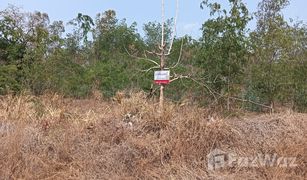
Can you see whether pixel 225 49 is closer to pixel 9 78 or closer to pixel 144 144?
pixel 144 144

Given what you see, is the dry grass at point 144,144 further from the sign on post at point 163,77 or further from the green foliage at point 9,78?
the green foliage at point 9,78

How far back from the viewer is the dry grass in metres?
3.71

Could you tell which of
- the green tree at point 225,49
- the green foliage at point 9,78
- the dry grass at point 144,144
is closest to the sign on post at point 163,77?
the dry grass at point 144,144

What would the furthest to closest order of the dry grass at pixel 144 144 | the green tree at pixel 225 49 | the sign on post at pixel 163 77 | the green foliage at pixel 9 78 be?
1. the green foliage at pixel 9 78
2. the green tree at pixel 225 49
3. the sign on post at pixel 163 77
4. the dry grass at pixel 144 144

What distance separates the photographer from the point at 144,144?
13.0 feet

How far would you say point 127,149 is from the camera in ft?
13.1

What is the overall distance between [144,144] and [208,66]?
3242 millimetres

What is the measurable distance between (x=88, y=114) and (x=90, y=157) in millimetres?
902

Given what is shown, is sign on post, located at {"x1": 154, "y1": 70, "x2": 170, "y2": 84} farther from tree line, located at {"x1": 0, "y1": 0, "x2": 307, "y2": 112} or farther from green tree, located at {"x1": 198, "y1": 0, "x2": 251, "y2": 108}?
green tree, located at {"x1": 198, "y1": 0, "x2": 251, "y2": 108}

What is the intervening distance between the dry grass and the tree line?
1450mm

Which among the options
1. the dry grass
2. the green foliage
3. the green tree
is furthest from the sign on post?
the green foliage

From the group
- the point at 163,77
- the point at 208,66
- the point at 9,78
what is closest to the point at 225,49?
the point at 208,66

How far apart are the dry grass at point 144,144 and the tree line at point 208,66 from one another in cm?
145

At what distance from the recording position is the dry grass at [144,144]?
371 centimetres
